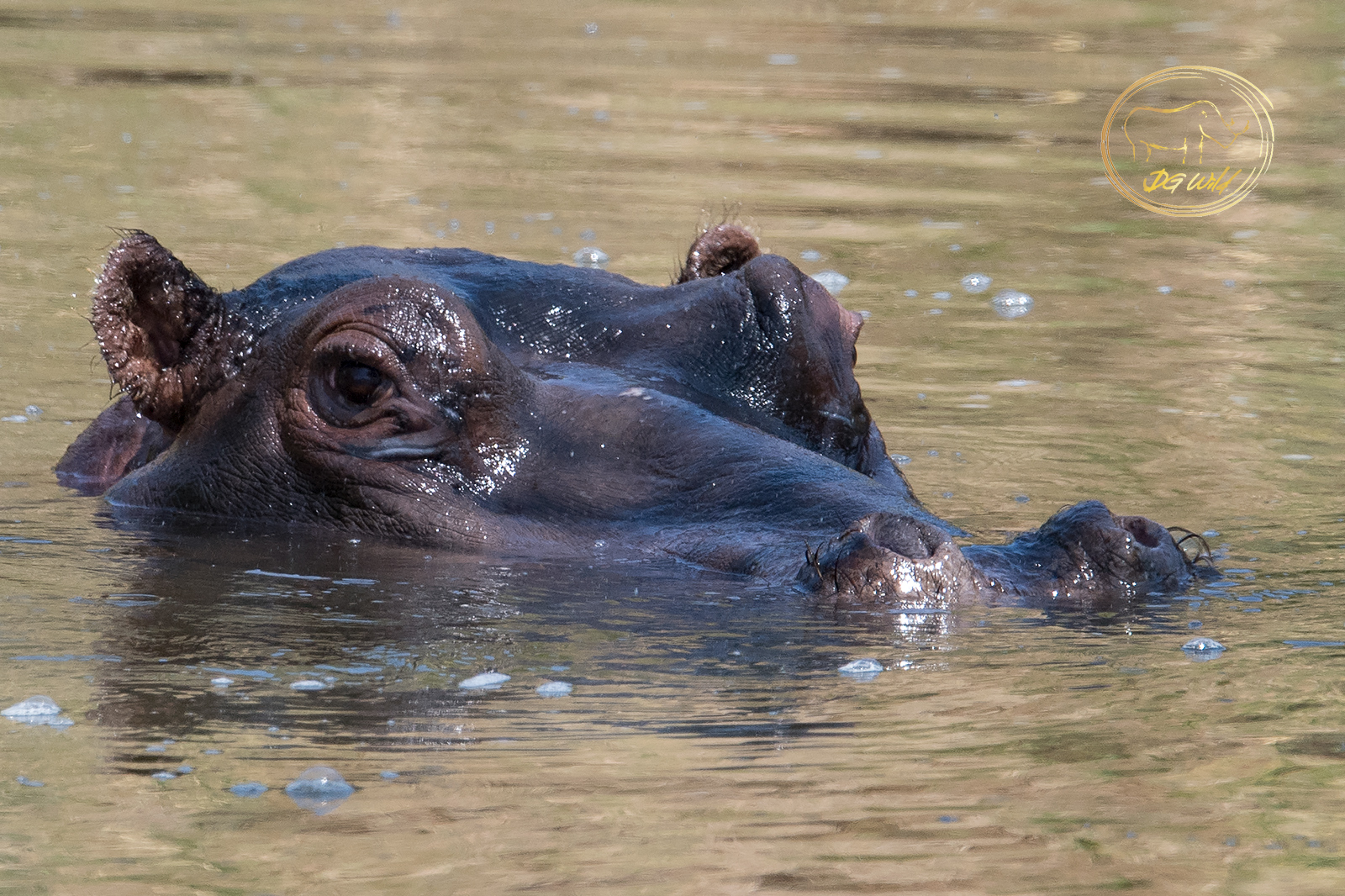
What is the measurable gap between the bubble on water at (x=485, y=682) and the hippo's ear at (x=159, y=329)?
1907 mm

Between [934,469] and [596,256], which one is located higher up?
[596,256]

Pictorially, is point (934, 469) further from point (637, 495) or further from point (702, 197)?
point (702, 197)

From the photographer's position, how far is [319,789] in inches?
176

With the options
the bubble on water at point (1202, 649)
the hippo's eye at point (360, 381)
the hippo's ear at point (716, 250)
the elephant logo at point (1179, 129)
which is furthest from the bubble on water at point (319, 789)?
the elephant logo at point (1179, 129)

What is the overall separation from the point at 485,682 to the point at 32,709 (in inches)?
43.4

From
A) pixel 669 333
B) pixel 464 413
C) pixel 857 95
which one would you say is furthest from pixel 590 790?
pixel 857 95

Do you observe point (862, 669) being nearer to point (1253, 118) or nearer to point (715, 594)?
point (715, 594)

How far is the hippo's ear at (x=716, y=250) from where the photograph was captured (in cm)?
794

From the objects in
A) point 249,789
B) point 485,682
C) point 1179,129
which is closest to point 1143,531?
point 485,682

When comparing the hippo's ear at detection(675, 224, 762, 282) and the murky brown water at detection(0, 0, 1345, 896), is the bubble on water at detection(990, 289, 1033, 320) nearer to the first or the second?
the murky brown water at detection(0, 0, 1345, 896)

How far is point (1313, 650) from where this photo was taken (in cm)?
566

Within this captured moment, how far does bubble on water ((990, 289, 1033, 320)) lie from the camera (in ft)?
40.8

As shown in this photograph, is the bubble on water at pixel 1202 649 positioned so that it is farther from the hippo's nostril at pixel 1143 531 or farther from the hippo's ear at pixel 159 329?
the hippo's ear at pixel 159 329

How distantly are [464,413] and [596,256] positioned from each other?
6.28 meters
